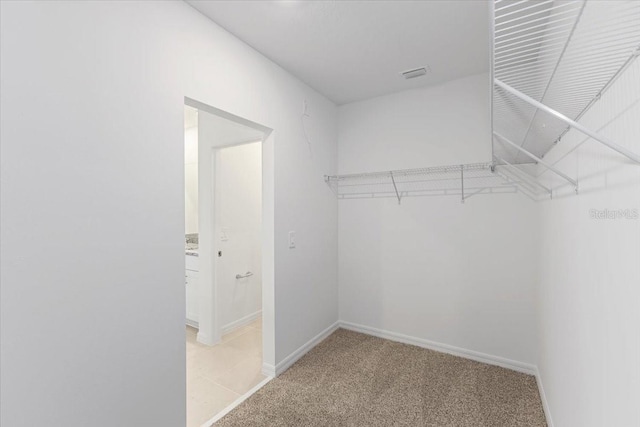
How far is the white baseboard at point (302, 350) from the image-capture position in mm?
2387

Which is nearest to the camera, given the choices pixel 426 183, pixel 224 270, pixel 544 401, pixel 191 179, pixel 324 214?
pixel 544 401

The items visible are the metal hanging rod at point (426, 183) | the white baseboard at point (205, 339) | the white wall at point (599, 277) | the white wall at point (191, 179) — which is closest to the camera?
the white wall at point (599, 277)

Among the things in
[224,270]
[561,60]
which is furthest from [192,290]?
[561,60]

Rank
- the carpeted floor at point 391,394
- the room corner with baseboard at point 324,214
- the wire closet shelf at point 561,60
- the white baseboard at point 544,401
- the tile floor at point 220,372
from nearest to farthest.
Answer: the wire closet shelf at point 561,60 < the room corner with baseboard at point 324,214 < the white baseboard at point 544,401 < the carpeted floor at point 391,394 < the tile floor at point 220,372

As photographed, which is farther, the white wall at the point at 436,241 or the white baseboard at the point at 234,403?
Result: the white wall at the point at 436,241

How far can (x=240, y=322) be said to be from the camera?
3414 mm

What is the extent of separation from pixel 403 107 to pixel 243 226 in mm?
2076

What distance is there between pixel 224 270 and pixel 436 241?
207 cm

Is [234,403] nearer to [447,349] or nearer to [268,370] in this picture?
[268,370]

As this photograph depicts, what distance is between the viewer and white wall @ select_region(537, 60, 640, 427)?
768 millimetres

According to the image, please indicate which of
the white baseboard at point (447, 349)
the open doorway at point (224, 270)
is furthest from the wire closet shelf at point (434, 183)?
the white baseboard at point (447, 349)

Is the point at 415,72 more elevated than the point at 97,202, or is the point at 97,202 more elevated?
the point at 415,72

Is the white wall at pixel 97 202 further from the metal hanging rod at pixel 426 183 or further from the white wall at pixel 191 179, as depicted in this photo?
the white wall at pixel 191 179

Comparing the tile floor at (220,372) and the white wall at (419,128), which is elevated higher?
the white wall at (419,128)
